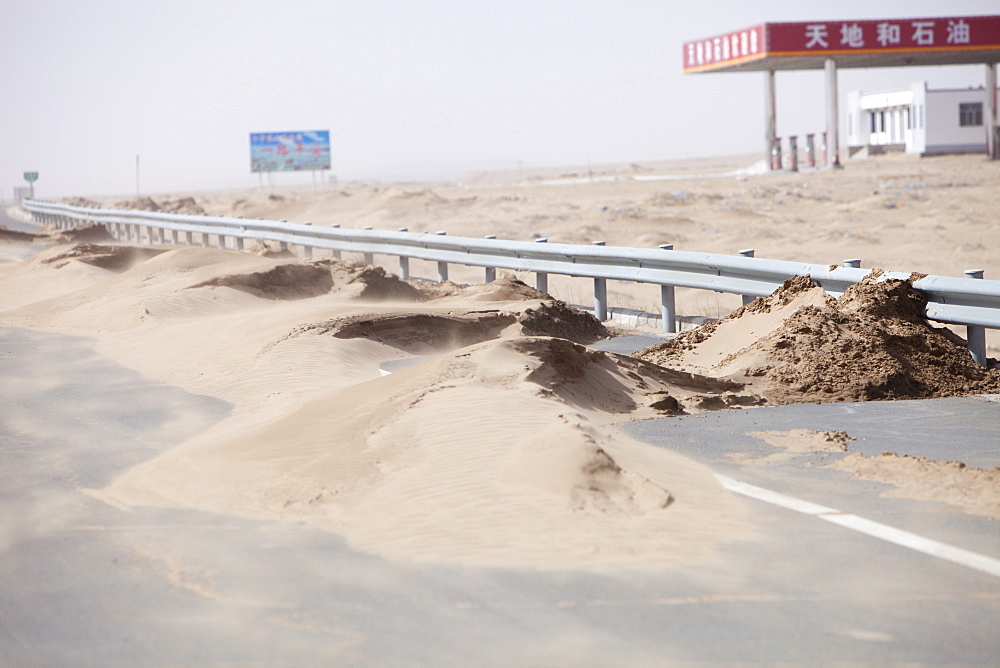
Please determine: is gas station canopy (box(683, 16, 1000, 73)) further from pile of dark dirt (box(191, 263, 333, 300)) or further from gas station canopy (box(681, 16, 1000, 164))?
pile of dark dirt (box(191, 263, 333, 300))

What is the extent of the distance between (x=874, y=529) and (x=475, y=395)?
3038 mm

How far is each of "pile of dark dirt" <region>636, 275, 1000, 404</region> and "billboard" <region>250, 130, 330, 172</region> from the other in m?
82.5

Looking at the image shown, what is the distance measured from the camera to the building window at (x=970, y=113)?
224 feet

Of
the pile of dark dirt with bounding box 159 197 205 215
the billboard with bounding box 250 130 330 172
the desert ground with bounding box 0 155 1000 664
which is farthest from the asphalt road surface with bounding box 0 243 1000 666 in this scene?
the billboard with bounding box 250 130 330 172

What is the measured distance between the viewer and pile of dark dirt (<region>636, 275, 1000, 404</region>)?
8.93m

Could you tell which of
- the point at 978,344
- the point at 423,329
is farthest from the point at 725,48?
the point at 978,344

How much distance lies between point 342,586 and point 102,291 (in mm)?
14849

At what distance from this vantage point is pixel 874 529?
5477 millimetres

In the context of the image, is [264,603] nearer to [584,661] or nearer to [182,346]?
[584,661]

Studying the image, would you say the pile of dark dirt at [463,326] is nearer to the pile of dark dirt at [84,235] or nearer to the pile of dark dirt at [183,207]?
the pile of dark dirt at [84,235]

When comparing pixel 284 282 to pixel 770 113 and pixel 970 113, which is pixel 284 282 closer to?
pixel 770 113

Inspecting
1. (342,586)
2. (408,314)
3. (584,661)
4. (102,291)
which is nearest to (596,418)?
(342,586)

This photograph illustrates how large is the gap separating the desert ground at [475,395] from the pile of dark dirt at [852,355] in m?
0.02

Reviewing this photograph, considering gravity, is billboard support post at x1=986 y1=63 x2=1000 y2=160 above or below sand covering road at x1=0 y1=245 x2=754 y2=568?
above
